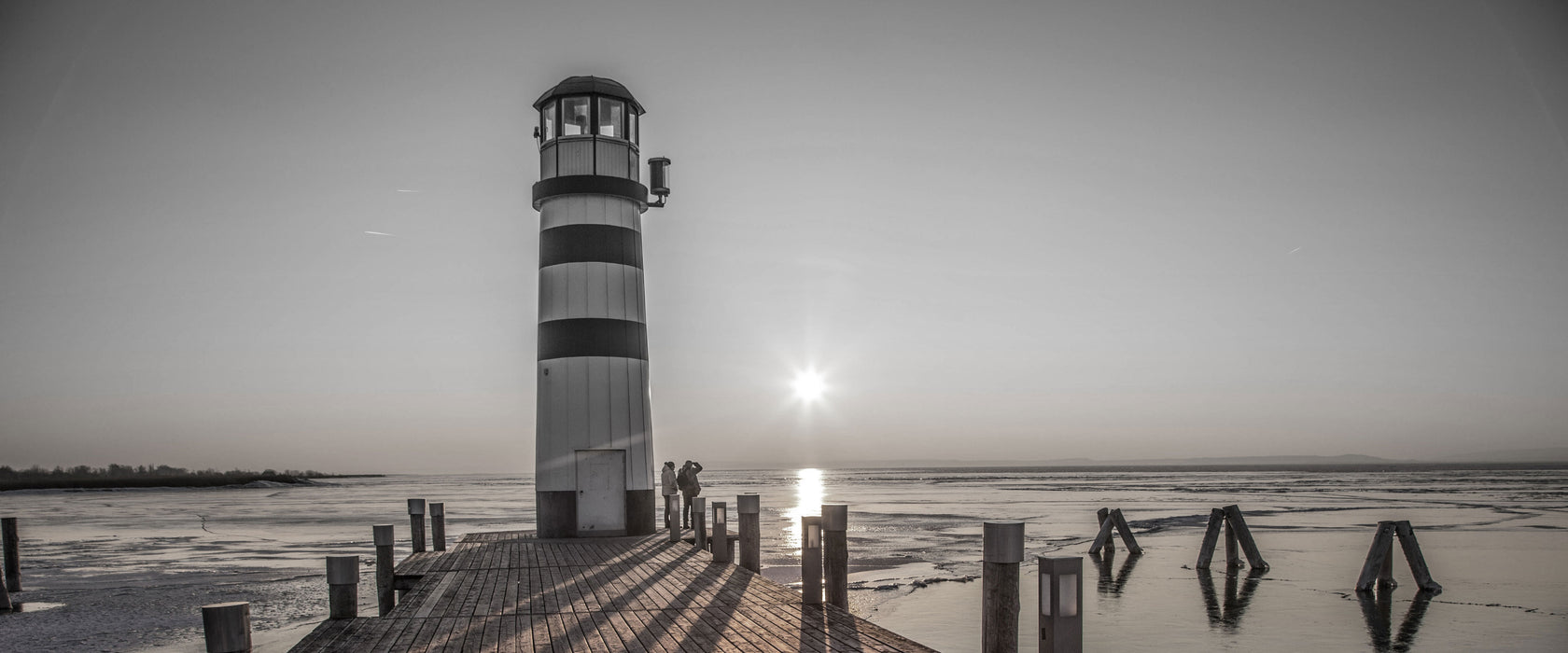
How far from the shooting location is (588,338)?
17.1 metres

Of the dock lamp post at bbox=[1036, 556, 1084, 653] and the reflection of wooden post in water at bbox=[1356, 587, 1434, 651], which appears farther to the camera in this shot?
the reflection of wooden post in water at bbox=[1356, 587, 1434, 651]

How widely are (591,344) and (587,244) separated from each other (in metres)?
A: 1.68

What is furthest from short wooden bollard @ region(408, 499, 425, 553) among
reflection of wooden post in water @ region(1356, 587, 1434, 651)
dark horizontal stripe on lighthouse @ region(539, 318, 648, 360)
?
reflection of wooden post in water @ region(1356, 587, 1434, 651)

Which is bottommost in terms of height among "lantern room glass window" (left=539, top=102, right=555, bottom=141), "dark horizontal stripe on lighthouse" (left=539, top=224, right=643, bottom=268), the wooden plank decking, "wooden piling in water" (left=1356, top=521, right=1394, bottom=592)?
"wooden piling in water" (left=1356, top=521, right=1394, bottom=592)

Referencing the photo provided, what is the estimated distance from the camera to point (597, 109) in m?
17.8

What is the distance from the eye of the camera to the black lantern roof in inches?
704

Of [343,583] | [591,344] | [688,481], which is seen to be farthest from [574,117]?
[343,583]

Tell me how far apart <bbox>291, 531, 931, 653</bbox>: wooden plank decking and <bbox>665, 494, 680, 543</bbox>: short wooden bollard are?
9.52ft

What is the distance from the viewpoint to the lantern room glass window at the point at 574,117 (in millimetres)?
17906

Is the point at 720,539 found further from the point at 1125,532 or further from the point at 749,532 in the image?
the point at 1125,532

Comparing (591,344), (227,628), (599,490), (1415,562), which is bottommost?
(1415,562)

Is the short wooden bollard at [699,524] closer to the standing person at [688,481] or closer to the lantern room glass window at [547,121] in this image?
the standing person at [688,481]

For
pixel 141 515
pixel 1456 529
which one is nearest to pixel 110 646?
pixel 1456 529

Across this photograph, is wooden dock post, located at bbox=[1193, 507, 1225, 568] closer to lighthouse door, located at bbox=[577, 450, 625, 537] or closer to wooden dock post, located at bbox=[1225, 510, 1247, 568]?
wooden dock post, located at bbox=[1225, 510, 1247, 568]
